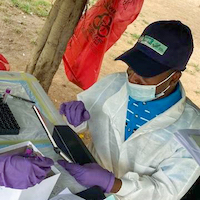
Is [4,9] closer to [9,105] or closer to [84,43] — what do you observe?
[84,43]

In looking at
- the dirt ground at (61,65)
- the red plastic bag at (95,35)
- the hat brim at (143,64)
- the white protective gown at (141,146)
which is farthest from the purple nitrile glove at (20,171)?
the dirt ground at (61,65)

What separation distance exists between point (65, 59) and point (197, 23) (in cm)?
820

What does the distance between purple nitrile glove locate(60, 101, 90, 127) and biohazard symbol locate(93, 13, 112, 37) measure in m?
1.29

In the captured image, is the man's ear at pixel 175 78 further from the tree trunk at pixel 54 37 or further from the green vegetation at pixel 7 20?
the green vegetation at pixel 7 20

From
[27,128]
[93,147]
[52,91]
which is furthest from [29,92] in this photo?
[52,91]

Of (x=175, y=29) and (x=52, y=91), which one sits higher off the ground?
(x=175, y=29)

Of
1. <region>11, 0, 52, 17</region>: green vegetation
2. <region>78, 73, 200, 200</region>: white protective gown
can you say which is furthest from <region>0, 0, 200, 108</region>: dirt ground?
<region>78, 73, 200, 200</region>: white protective gown

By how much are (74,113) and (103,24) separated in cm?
135

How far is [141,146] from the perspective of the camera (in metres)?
1.62

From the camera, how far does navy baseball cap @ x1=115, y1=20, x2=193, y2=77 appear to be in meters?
1.49

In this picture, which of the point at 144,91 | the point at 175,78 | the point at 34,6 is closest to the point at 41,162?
the point at 144,91

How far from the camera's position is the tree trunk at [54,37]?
8.82 ft

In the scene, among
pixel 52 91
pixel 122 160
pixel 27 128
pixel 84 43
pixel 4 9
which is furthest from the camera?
pixel 4 9

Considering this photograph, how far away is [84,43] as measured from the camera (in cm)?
296
